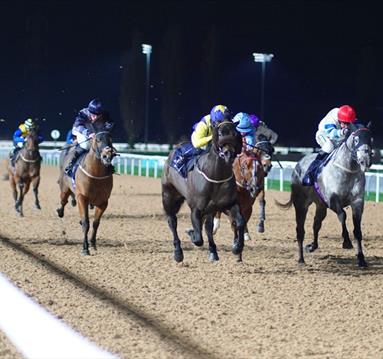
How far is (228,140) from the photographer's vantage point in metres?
8.63

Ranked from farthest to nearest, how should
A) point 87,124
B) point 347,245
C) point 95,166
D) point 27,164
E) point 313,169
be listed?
point 27,164 < point 347,245 < point 95,166 < point 87,124 < point 313,169

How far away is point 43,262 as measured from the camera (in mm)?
9453

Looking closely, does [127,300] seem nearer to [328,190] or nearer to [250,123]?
[328,190]

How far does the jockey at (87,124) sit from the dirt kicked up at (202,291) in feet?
3.49

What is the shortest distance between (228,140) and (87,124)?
2341 millimetres

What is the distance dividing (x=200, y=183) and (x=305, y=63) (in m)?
69.6

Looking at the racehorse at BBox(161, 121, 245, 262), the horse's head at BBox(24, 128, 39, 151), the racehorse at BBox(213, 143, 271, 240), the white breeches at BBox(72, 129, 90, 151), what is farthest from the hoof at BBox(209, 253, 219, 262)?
the horse's head at BBox(24, 128, 39, 151)

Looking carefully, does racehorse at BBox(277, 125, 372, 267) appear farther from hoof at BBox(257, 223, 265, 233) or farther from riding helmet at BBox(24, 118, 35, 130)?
riding helmet at BBox(24, 118, 35, 130)

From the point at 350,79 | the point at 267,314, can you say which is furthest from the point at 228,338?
the point at 350,79

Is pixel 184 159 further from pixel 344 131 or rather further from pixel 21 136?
pixel 21 136

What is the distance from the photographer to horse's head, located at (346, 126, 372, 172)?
9.09 metres

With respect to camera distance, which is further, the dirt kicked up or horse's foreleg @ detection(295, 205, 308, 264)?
horse's foreleg @ detection(295, 205, 308, 264)

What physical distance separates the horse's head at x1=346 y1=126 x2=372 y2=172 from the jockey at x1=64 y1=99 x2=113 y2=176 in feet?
8.53

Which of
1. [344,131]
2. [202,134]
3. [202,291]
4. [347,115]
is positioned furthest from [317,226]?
[202,291]
